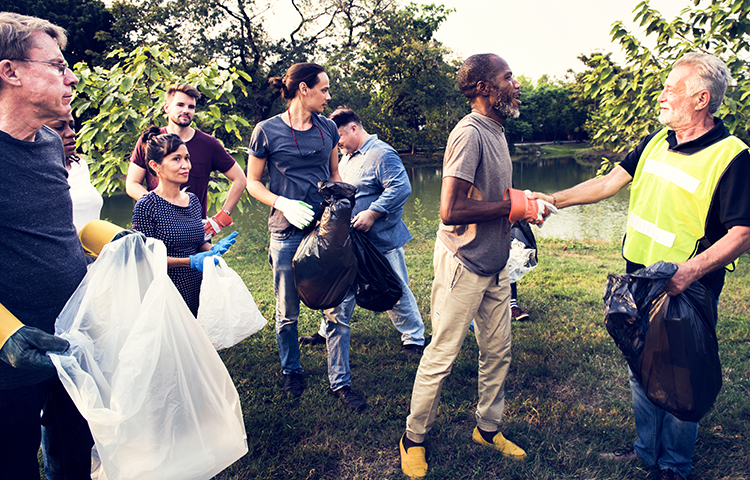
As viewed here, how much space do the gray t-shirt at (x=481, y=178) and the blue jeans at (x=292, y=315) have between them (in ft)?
3.46

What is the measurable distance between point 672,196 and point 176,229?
249cm

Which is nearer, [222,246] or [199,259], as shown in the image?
[199,259]

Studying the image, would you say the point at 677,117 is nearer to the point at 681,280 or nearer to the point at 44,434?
the point at 681,280

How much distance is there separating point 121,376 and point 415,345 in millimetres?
2446

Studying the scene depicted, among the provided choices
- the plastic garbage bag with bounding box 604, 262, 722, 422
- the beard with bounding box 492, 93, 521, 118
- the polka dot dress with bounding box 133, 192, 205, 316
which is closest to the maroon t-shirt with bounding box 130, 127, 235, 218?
the polka dot dress with bounding box 133, 192, 205, 316

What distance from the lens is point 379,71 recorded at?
25641 millimetres

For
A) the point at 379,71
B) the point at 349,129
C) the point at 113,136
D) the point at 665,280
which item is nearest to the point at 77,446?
the point at 665,280

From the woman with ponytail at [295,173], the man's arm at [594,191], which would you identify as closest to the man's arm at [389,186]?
the woman with ponytail at [295,173]

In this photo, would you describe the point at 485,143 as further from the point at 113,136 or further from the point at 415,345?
the point at 113,136

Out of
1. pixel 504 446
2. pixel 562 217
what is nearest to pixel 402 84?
pixel 562 217

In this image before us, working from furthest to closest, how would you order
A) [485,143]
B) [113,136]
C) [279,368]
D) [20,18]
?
1. [113,136]
2. [279,368]
3. [485,143]
4. [20,18]

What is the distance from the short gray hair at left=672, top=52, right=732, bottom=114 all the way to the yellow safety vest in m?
0.20

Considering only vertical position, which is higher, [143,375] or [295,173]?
[295,173]

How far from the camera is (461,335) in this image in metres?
2.27
